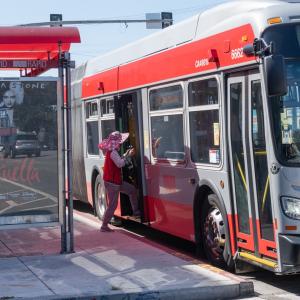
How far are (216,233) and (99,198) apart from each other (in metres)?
5.44

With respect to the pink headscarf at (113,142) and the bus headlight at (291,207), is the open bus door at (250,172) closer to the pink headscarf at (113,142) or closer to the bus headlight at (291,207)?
the bus headlight at (291,207)

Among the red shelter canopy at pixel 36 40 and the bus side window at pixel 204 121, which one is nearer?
the bus side window at pixel 204 121

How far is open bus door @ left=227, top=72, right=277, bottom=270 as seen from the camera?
7.73 m

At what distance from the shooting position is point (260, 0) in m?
8.37

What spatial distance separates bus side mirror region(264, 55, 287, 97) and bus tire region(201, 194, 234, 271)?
6.53 feet

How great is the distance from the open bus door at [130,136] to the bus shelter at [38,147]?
180cm

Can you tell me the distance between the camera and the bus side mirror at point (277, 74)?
7.15 meters

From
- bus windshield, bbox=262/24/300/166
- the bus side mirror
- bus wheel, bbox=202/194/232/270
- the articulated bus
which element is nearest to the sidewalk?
bus wheel, bbox=202/194/232/270

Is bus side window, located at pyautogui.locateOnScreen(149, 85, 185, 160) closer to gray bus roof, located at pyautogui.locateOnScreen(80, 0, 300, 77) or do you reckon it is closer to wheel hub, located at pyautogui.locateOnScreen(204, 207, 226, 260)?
gray bus roof, located at pyautogui.locateOnScreen(80, 0, 300, 77)

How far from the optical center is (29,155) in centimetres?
996

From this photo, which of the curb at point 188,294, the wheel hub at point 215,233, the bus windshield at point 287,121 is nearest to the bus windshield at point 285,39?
the bus windshield at point 287,121

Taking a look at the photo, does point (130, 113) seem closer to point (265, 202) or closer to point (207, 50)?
point (207, 50)

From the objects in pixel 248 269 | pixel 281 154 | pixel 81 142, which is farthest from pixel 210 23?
pixel 81 142

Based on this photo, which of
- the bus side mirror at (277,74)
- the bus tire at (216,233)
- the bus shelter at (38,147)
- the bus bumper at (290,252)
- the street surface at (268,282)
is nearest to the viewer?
the bus side mirror at (277,74)
